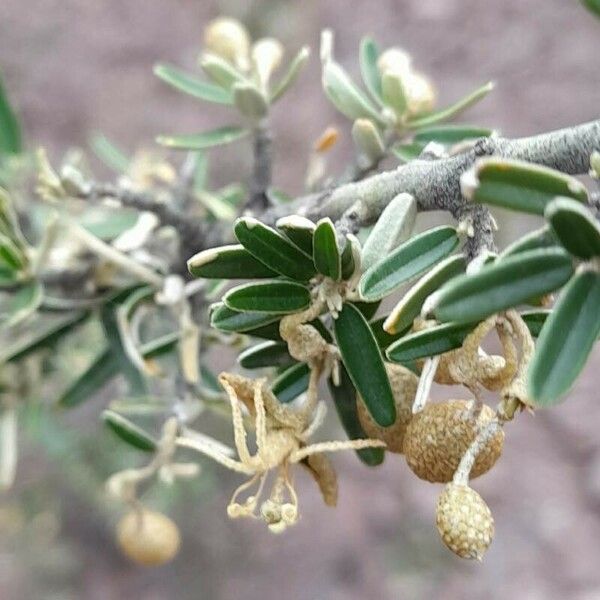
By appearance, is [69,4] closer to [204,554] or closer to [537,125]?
[537,125]

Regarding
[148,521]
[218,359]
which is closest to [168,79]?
[148,521]

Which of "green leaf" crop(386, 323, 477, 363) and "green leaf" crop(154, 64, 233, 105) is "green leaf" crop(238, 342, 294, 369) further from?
"green leaf" crop(154, 64, 233, 105)

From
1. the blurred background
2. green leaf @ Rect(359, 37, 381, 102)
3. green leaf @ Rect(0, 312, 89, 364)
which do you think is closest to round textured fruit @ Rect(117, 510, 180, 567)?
green leaf @ Rect(0, 312, 89, 364)

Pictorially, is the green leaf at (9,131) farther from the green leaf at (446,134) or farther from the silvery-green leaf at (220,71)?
the green leaf at (446,134)

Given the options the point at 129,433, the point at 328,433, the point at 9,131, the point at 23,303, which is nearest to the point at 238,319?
the point at 129,433

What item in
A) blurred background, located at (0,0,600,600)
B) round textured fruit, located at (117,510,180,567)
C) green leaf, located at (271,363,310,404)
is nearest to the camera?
green leaf, located at (271,363,310,404)

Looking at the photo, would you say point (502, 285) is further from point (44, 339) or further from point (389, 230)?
point (44, 339)

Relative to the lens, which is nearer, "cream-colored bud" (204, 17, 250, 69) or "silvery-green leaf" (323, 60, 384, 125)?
"silvery-green leaf" (323, 60, 384, 125)

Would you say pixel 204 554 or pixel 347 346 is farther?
pixel 204 554
